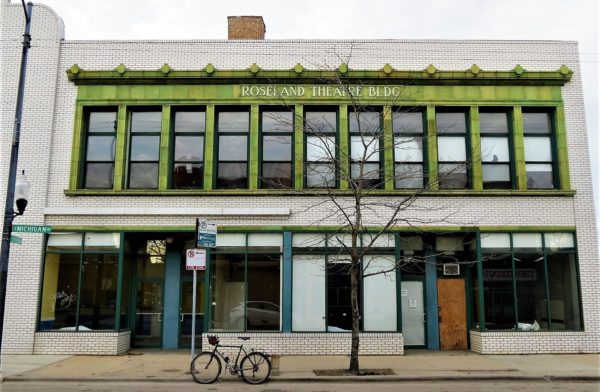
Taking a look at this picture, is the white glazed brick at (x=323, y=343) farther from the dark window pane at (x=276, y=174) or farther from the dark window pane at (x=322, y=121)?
the dark window pane at (x=322, y=121)

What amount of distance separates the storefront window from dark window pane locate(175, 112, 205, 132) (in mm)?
3908

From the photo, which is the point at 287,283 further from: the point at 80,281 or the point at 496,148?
the point at 496,148

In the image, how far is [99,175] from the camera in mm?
17125

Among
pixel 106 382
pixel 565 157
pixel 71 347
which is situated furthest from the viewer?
pixel 565 157

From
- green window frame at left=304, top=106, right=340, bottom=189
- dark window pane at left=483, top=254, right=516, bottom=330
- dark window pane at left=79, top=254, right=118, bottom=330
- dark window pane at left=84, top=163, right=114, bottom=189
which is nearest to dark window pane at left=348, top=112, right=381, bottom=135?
green window frame at left=304, top=106, right=340, bottom=189

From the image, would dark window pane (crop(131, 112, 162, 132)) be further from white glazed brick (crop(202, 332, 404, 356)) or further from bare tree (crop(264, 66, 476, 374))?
white glazed brick (crop(202, 332, 404, 356))

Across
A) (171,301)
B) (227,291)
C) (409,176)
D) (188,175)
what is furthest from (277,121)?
(171,301)

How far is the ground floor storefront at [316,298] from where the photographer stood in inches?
626

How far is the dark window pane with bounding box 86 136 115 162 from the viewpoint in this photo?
56.3ft

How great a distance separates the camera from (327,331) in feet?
52.2

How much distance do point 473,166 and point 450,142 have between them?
1048mm

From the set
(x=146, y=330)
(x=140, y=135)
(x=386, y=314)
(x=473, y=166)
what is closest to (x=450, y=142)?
(x=473, y=166)

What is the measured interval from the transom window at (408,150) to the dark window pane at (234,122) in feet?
15.3

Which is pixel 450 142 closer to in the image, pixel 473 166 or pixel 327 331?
pixel 473 166
